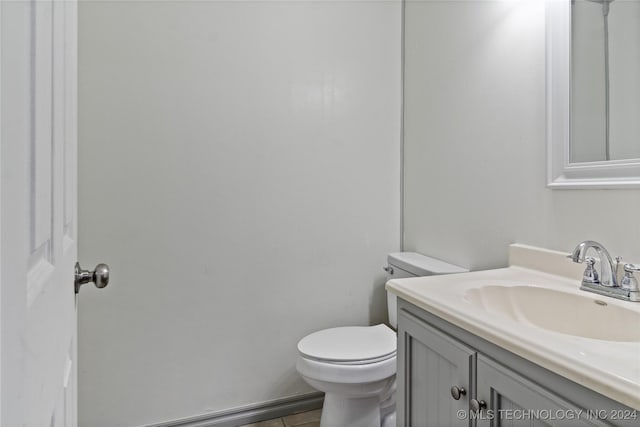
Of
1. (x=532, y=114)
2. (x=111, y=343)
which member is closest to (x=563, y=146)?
(x=532, y=114)

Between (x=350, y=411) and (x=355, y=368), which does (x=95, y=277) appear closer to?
(x=355, y=368)

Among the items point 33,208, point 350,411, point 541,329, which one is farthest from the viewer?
point 350,411

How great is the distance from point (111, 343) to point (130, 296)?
7.8 inches

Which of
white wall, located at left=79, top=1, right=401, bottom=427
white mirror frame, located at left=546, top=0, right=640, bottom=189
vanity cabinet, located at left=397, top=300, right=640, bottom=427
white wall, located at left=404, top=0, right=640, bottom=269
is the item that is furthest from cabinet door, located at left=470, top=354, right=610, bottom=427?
white wall, located at left=79, top=1, right=401, bottom=427

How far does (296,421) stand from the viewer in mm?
1678

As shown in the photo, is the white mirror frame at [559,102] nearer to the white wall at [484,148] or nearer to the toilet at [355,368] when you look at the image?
the white wall at [484,148]

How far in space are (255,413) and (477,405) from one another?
48.9 inches

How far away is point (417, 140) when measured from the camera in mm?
1794

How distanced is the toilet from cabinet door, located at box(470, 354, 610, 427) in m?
0.62

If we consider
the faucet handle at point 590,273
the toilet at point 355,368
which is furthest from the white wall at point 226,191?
the faucet handle at point 590,273

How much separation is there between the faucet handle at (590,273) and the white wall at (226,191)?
3.36ft

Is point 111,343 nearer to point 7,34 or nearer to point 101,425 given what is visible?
point 101,425

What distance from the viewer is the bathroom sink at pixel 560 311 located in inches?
31.8

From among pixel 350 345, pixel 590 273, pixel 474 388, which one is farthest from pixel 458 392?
pixel 350 345
